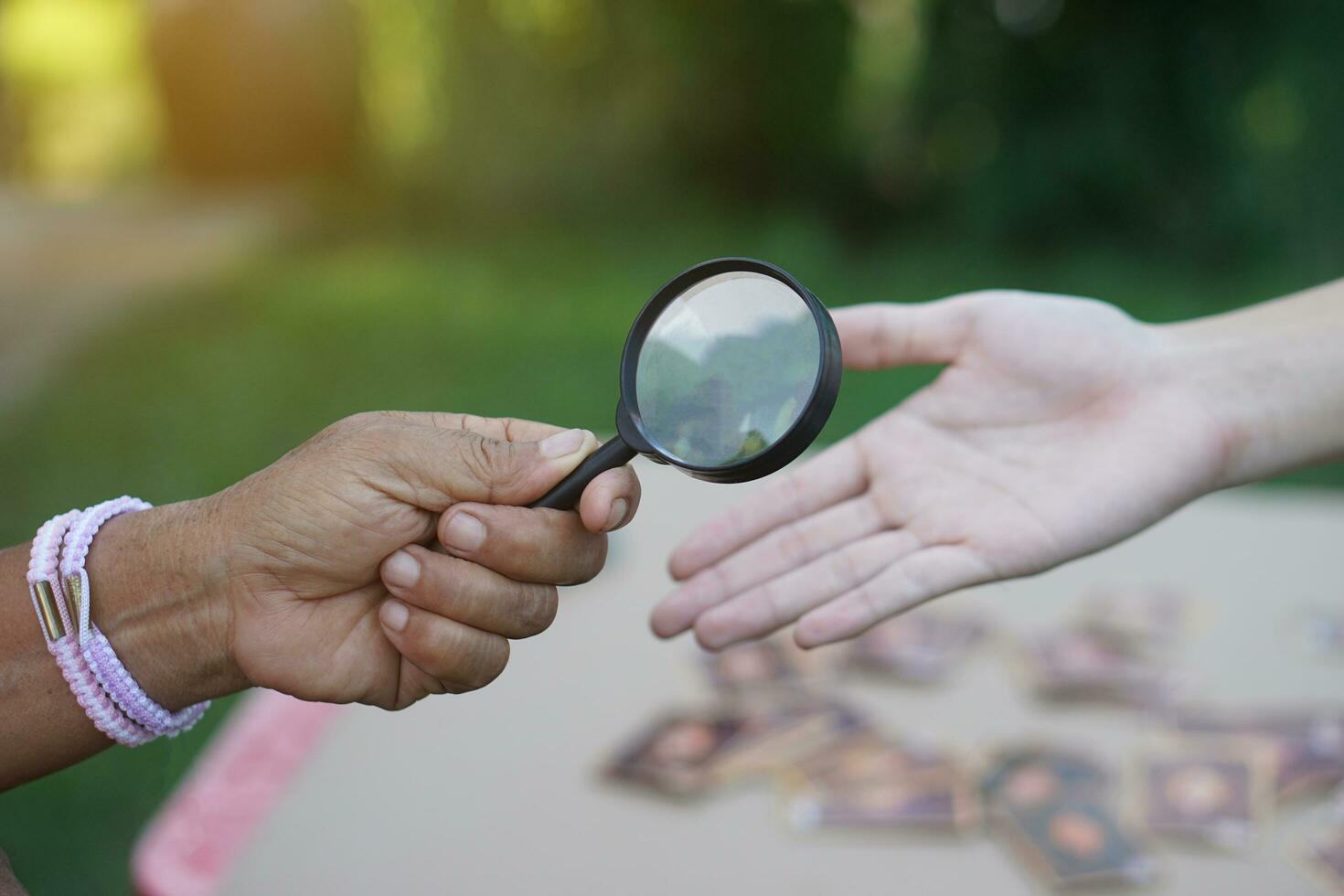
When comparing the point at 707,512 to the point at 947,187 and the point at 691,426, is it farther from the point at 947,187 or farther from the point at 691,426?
the point at 947,187

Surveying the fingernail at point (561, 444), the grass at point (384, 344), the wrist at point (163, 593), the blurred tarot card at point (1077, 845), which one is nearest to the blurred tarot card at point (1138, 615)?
the blurred tarot card at point (1077, 845)

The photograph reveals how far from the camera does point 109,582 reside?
167cm

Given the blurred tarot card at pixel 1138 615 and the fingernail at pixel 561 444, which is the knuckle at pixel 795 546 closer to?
the fingernail at pixel 561 444

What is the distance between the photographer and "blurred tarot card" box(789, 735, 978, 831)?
2.21 metres

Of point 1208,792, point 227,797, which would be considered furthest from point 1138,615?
point 227,797

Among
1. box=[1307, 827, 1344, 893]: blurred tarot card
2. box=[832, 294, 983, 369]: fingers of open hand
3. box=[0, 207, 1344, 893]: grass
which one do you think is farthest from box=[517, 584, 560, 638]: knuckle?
box=[0, 207, 1344, 893]: grass

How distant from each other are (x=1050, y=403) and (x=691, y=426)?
3.07 feet

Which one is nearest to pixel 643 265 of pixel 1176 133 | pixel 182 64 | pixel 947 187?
pixel 947 187

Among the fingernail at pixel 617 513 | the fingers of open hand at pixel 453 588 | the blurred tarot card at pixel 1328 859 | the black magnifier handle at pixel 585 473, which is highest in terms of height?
the black magnifier handle at pixel 585 473

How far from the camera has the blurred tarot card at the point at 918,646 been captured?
8.89 feet

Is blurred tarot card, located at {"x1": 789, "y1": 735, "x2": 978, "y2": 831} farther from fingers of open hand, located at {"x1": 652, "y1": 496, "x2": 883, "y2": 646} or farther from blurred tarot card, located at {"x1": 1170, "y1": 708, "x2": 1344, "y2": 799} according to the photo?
blurred tarot card, located at {"x1": 1170, "y1": 708, "x2": 1344, "y2": 799}

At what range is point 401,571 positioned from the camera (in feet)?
5.54

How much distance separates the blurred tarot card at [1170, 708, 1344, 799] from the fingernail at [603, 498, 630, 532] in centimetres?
153

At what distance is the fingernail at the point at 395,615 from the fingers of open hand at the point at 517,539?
113mm
